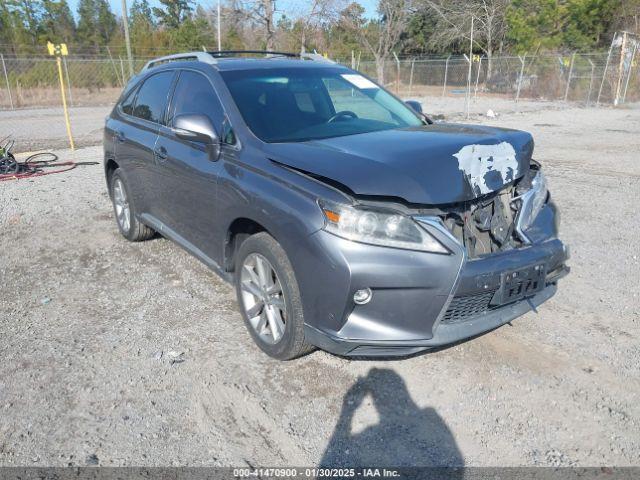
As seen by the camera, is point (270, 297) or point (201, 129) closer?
point (270, 297)

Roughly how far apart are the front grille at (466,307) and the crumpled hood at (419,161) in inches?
20.6

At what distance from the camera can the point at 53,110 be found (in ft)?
75.2

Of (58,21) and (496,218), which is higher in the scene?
(58,21)

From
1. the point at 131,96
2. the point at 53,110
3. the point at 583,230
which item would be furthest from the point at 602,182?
the point at 53,110

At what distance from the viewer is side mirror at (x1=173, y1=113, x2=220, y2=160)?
341 centimetres

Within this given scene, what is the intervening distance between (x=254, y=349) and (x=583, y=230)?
13.2 ft

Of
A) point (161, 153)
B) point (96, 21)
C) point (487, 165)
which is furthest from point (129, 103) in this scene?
point (96, 21)

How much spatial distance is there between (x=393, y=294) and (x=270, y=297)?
2.89ft

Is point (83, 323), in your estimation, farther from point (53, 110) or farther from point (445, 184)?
point (53, 110)

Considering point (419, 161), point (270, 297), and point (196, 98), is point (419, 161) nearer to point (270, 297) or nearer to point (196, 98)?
point (270, 297)

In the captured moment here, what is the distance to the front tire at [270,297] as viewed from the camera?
9.62 feet

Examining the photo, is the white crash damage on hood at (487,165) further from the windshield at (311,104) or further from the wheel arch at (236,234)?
the wheel arch at (236,234)

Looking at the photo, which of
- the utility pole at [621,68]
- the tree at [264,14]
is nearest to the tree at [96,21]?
the tree at [264,14]

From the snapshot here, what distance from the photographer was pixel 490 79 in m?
31.5
